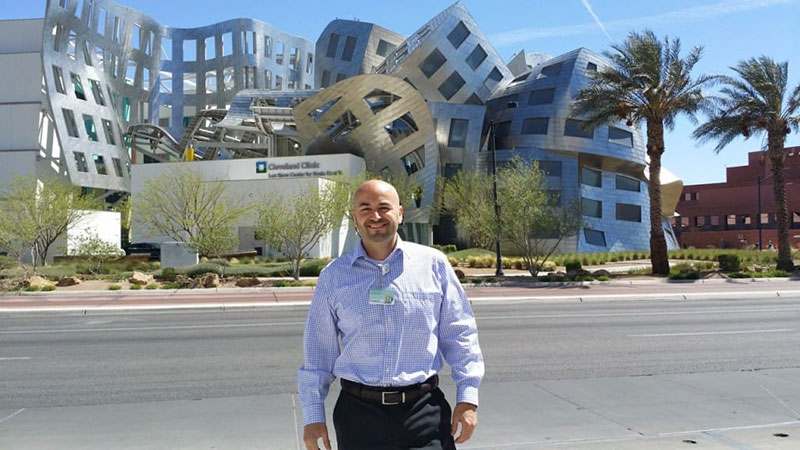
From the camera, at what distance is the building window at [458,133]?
54.0 meters

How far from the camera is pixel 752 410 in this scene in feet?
20.2

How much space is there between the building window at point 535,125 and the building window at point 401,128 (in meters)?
8.84

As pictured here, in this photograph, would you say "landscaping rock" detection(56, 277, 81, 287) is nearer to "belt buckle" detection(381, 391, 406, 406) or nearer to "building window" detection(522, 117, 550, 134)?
"belt buckle" detection(381, 391, 406, 406)

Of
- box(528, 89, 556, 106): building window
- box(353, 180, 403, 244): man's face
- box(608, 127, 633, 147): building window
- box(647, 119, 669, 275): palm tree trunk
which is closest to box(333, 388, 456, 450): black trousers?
box(353, 180, 403, 244): man's face

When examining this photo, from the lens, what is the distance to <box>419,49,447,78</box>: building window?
187ft

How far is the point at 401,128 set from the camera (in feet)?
194

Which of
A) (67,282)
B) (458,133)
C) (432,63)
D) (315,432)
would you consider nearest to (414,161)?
(458,133)

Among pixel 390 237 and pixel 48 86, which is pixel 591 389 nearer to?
pixel 390 237

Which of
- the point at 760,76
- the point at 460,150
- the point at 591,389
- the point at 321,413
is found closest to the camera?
the point at 321,413

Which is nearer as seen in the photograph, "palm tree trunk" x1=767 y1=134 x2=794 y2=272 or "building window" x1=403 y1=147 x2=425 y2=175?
"palm tree trunk" x1=767 y1=134 x2=794 y2=272

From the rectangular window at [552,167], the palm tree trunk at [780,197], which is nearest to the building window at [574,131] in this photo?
the rectangular window at [552,167]

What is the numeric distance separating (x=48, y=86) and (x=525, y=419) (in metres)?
61.1

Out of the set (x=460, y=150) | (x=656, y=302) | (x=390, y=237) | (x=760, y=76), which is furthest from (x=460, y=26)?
(x=390, y=237)

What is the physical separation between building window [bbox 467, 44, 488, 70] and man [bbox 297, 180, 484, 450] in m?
56.7
